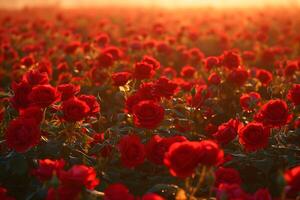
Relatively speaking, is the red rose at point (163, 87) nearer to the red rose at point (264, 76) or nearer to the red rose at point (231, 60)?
the red rose at point (231, 60)

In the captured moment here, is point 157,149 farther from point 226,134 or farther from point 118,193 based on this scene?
point 226,134

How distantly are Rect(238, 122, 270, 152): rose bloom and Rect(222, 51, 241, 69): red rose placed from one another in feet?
6.77

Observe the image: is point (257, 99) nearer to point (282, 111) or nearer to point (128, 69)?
point (282, 111)

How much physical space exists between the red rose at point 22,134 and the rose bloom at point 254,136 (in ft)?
4.28

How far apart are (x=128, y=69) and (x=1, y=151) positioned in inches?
127

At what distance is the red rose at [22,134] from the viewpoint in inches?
119

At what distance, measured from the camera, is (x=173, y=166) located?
8.25 ft

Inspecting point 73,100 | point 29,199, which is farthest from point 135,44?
point 29,199

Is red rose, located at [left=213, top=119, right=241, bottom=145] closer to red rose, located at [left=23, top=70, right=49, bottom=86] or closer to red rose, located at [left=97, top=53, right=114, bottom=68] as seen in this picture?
red rose, located at [left=23, top=70, right=49, bottom=86]

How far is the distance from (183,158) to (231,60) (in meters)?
2.98

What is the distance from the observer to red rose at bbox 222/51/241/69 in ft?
17.3

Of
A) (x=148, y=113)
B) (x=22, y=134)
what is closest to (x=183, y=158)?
(x=148, y=113)

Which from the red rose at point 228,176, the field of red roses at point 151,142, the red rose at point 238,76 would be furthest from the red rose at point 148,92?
the red rose at point 238,76

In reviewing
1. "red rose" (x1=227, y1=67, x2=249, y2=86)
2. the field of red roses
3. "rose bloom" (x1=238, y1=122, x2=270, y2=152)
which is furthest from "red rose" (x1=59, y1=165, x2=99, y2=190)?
"red rose" (x1=227, y1=67, x2=249, y2=86)
